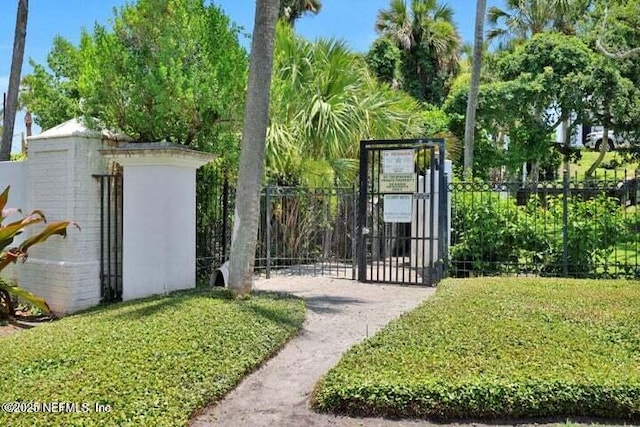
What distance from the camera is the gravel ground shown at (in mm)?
4359

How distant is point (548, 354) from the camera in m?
5.05

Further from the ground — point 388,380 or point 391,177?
point 391,177

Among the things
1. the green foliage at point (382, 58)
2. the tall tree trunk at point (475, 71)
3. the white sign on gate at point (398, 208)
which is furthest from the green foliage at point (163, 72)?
the green foliage at point (382, 58)

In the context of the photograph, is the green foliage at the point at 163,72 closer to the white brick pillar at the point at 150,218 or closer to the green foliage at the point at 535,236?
the white brick pillar at the point at 150,218

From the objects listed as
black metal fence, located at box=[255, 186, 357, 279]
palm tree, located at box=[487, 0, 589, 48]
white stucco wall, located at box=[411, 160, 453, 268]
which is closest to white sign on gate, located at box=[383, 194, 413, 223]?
white stucco wall, located at box=[411, 160, 453, 268]

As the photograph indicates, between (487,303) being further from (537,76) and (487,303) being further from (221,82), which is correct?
(537,76)

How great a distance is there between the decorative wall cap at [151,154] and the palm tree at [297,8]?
766 inches

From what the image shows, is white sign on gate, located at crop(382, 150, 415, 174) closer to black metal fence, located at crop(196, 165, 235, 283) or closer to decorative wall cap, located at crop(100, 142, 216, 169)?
black metal fence, located at crop(196, 165, 235, 283)

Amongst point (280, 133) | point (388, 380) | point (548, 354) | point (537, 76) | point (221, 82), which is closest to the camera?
point (388, 380)

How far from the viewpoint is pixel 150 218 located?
337 inches

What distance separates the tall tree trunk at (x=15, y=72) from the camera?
12.9m

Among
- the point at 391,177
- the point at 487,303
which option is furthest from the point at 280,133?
the point at 487,303

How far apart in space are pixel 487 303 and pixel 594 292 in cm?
195

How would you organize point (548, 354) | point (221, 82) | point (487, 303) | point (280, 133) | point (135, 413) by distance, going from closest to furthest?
1. point (135, 413)
2. point (548, 354)
3. point (487, 303)
4. point (221, 82)
5. point (280, 133)
